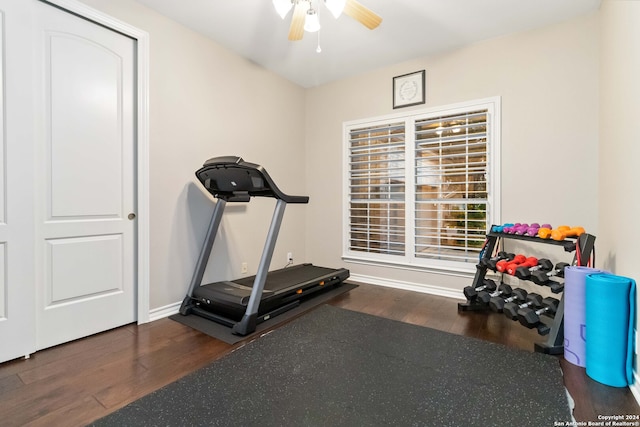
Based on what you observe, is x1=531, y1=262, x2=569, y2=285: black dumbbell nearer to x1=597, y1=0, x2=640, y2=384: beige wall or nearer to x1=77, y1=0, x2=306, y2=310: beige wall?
x1=597, y1=0, x2=640, y2=384: beige wall

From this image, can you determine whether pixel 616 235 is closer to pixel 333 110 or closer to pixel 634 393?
pixel 634 393

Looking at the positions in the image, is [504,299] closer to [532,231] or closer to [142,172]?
[532,231]

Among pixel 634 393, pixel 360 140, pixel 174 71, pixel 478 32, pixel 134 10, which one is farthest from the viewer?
pixel 360 140

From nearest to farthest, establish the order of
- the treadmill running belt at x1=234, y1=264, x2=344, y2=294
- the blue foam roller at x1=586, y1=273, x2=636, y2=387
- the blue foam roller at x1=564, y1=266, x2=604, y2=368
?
the blue foam roller at x1=586, y1=273, x2=636, y2=387, the blue foam roller at x1=564, y1=266, x2=604, y2=368, the treadmill running belt at x1=234, y1=264, x2=344, y2=294

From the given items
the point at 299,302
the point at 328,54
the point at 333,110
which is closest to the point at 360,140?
the point at 333,110

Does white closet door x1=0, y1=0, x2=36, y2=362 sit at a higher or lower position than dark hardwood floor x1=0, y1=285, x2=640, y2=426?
higher

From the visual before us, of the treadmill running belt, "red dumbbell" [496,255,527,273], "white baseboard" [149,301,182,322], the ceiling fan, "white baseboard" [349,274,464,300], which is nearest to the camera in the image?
the ceiling fan

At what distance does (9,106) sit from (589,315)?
150 inches

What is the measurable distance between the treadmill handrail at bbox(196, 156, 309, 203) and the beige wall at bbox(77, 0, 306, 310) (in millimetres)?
372

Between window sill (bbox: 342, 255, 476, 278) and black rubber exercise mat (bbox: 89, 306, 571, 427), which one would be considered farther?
window sill (bbox: 342, 255, 476, 278)

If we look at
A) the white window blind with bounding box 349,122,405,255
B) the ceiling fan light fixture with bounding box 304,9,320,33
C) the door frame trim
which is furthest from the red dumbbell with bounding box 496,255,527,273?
the door frame trim

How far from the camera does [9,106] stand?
6.23ft

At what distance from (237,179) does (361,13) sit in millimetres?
1610

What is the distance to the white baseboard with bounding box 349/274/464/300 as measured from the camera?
130 inches
